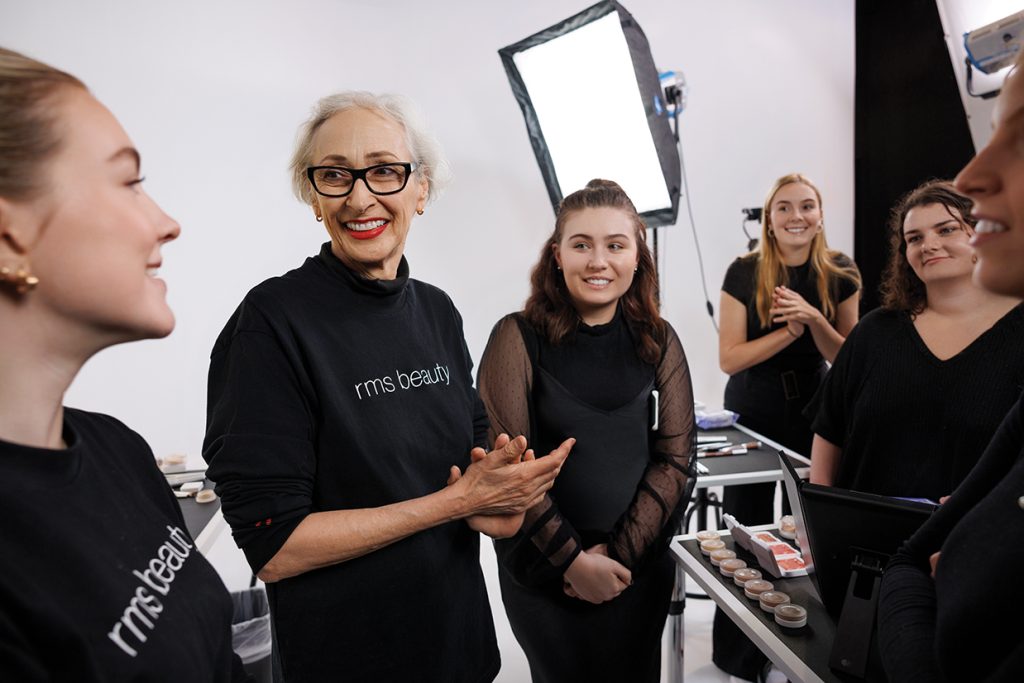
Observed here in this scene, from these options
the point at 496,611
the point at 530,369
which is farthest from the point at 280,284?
the point at 496,611

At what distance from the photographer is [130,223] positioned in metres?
0.62

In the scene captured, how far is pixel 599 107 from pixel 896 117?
2.16m

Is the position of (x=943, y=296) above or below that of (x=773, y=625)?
above

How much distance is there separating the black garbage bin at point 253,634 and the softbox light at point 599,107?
2.04 metres

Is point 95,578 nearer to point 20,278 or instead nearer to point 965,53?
point 20,278

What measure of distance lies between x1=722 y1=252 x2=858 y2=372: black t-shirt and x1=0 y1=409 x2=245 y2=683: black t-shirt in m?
2.21

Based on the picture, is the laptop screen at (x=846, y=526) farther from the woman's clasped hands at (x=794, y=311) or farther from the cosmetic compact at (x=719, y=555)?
the woman's clasped hands at (x=794, y=311)

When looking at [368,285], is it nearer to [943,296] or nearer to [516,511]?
[516,511]

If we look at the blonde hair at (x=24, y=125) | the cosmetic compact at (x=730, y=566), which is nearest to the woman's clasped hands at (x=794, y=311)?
the cosmetic compact at (x=730, y=566)

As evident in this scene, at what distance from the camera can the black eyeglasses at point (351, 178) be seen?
1135 millimetres

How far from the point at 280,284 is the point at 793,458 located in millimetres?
1785

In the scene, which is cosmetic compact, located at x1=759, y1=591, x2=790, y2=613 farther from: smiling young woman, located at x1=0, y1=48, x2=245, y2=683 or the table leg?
smiling young woman, located at x1=0, y1=48, x2=245, y2=683

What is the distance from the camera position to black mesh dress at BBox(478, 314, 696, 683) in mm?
1549

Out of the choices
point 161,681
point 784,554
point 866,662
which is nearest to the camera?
point 161,681
